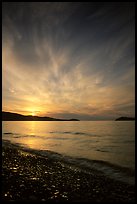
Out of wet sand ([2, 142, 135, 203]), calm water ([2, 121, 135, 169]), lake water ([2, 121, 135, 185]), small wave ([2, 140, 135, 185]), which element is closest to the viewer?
wet sand ([2, 142, 135, 203])

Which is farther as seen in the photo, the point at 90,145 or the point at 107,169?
the point at 90,145

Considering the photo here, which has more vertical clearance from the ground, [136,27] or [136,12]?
[136,12]

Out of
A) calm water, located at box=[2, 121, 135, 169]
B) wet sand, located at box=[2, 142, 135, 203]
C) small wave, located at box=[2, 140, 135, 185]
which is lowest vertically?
calm water, located at box=[2, 121, 135, 169]

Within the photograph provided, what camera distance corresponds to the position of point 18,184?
965cm

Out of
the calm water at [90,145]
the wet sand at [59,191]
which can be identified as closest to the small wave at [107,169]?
the calm water at [90,145]

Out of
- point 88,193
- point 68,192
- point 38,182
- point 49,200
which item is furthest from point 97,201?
point 38,182

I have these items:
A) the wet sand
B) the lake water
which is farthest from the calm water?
the wet sand

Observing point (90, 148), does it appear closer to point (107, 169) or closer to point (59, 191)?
point (107, 169)

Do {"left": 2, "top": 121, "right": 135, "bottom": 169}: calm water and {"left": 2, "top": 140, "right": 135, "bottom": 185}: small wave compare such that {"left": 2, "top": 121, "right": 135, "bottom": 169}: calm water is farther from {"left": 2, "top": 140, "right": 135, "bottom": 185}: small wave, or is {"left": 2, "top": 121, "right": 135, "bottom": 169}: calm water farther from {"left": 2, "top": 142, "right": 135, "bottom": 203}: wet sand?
{"left": 2, "top": 142, "right": 135, "bottom": 203}: wet sand

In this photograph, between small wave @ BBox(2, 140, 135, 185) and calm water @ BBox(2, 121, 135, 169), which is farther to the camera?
calm water @ BBox(2, 121, 135, 169)

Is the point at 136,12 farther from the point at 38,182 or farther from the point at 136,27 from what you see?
the point at 38,182

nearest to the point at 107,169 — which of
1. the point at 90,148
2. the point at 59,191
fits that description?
the point at 59,191

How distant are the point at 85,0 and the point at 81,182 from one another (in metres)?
9.94

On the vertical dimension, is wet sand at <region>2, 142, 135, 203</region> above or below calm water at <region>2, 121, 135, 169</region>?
above
